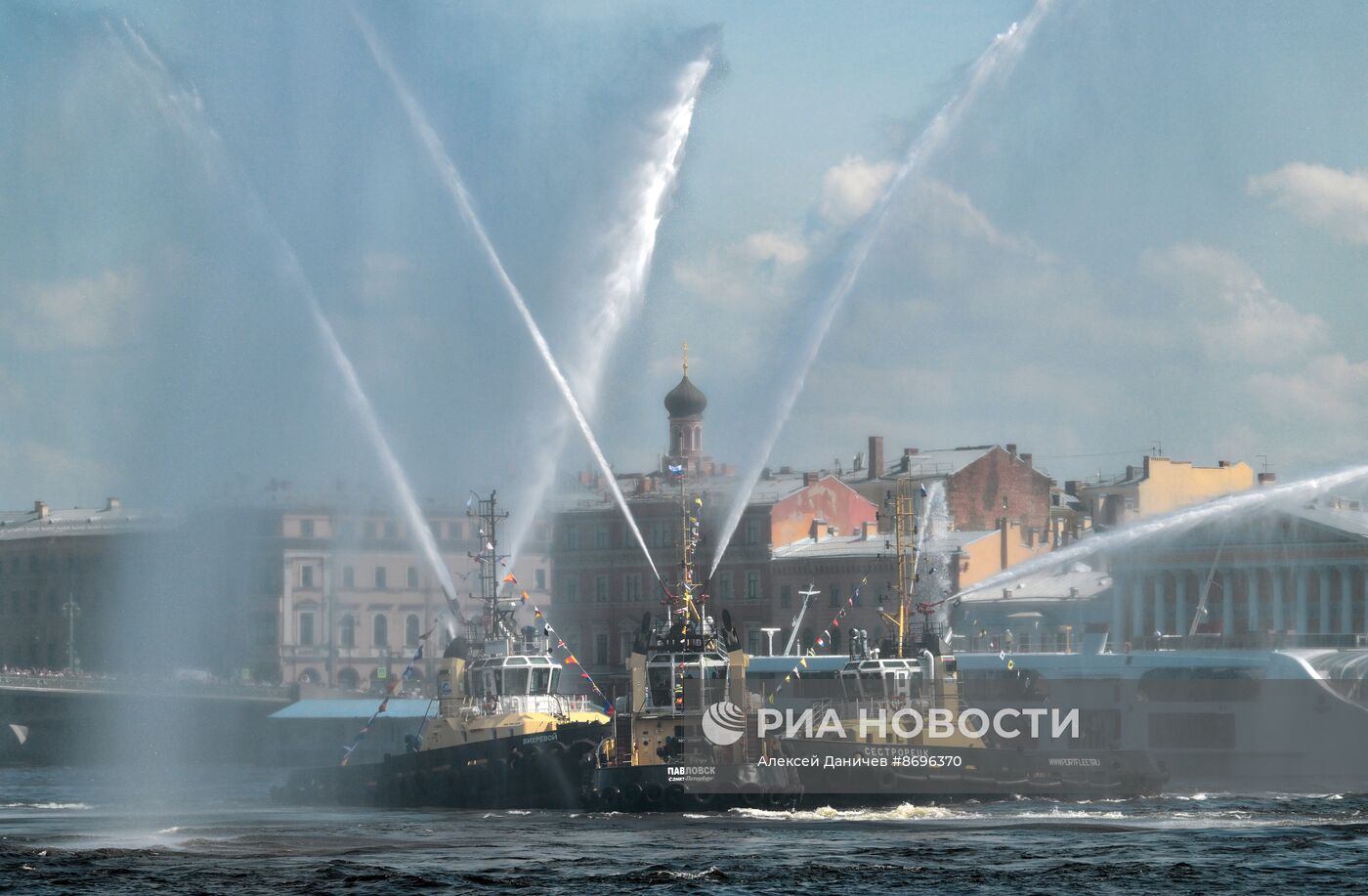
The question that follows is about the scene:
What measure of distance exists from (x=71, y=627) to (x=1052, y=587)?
199 ft

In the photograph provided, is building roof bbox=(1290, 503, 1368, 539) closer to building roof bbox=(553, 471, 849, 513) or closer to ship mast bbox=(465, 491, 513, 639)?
building roof bbox=(553, 471, 849, 513)

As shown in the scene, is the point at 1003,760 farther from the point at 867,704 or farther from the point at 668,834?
the point at 668,834

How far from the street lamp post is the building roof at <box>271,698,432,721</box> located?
91.6 ft

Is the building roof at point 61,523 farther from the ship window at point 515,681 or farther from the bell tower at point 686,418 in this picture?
the ship window at point 515,681

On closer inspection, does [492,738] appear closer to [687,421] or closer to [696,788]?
[696,788]

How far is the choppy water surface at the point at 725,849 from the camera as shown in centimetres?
4866

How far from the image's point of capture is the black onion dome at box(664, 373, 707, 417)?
4542 inches

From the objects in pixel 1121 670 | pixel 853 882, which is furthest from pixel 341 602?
pixel 853 882

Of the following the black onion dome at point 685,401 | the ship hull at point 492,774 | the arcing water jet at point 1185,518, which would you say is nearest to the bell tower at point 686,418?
the black onion dome at point 685,401

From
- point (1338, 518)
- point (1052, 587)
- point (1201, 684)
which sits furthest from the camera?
point (1052, 587)

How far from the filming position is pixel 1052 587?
361ft

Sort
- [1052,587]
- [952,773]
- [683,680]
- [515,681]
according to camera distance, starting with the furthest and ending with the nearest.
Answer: [1052,587] → [515,681] → [952,773] → [683,680]

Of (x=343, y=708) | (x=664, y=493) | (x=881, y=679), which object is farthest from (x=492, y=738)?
(x=664, y=493)

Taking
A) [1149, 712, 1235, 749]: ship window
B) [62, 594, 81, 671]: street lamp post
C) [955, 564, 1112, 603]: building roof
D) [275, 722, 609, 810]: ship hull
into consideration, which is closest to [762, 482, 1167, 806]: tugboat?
[275, 722, 609, 810]: ship hull
